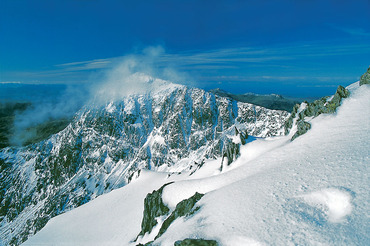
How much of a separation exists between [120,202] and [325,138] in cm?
6101

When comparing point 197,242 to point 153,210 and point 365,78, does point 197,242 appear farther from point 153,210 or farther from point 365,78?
point 365,78

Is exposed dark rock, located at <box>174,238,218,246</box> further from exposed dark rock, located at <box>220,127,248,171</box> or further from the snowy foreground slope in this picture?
exposed dark rock, located at <box>220,127,248,171</box>

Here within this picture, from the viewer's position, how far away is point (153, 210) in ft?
135

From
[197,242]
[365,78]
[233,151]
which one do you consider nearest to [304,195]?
[197,242]

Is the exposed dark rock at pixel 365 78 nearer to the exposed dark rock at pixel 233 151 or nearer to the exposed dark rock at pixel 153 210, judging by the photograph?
the exposed dark rock at pixel 233 151

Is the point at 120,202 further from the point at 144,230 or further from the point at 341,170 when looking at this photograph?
the point at 341,170

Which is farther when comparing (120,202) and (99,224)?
(120,202)

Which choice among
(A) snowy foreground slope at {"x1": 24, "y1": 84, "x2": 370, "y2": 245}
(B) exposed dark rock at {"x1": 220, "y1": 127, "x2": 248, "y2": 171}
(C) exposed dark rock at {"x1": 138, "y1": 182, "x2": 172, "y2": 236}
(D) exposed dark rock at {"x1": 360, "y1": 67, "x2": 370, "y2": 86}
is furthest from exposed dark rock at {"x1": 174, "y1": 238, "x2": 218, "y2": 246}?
(D) exposed dark rock at {"x1": 360, "y1": 67, "x2": 370, "y2": 86}

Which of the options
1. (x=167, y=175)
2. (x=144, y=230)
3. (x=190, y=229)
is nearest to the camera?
(x=190, y=229)

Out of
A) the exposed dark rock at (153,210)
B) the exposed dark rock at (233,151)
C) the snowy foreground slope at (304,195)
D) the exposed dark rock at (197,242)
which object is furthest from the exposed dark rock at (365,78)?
the exposed dark rock at (153,210)

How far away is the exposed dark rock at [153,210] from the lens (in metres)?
38.8

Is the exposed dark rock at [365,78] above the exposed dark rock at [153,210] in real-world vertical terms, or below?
above

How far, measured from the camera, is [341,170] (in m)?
17.8

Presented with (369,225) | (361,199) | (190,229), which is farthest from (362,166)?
(190,229)
